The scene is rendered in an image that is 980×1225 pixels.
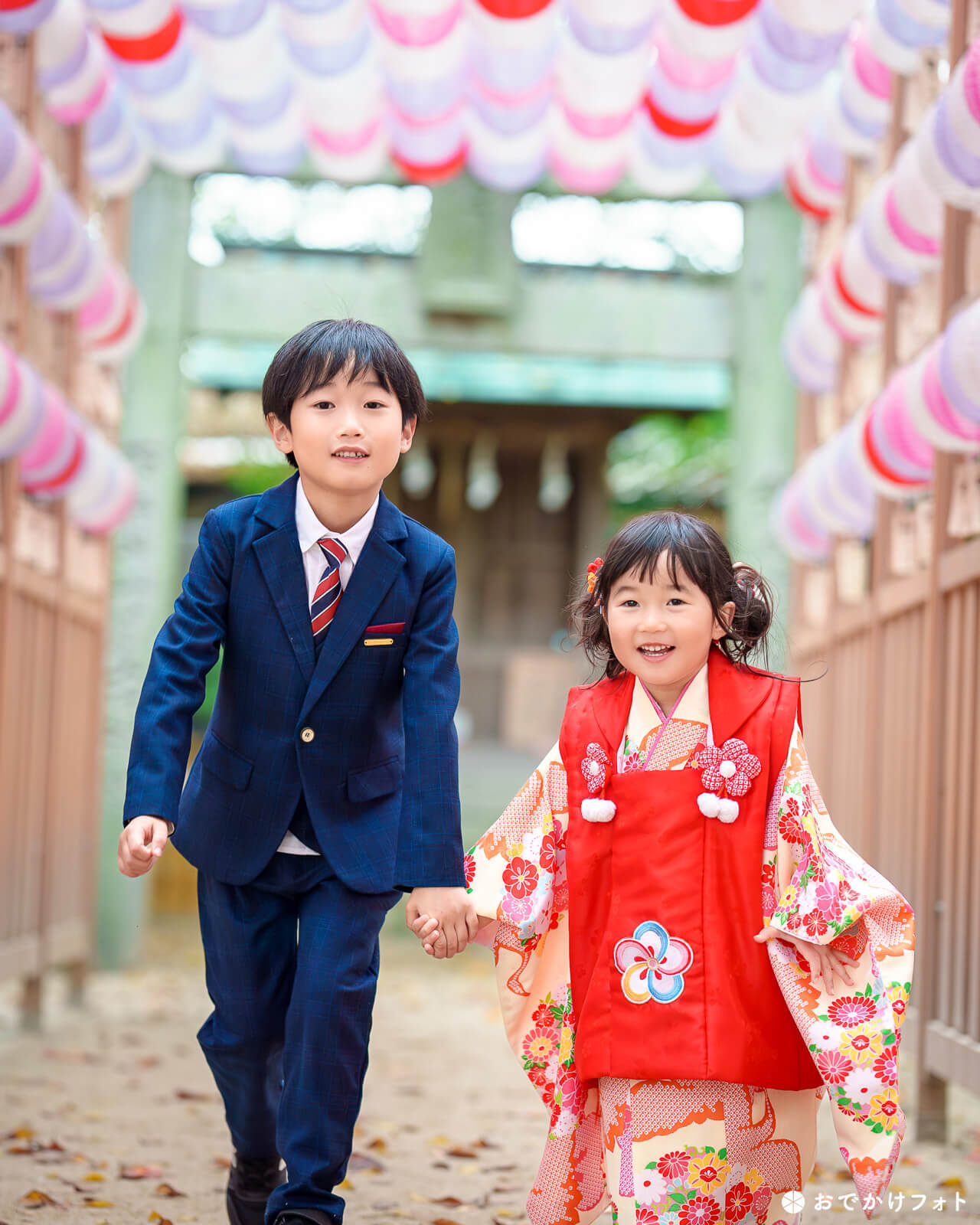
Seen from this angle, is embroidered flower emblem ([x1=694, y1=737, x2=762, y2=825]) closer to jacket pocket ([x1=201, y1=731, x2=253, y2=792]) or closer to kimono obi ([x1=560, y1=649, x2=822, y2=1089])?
kimono obi ([x1=560, y1=649, x2=822, y2=1089])

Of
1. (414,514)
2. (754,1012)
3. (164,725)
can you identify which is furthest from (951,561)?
(414,514)

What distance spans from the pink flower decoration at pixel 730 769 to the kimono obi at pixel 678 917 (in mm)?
10

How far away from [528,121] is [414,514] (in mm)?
5445

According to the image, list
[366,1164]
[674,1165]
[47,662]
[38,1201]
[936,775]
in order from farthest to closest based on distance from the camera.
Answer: [47,662], [936,775], [366,1164], [38,1201], [674,1165]

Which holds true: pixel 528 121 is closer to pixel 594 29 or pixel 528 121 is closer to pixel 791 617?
pixel 594 29

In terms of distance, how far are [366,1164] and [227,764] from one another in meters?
1.63

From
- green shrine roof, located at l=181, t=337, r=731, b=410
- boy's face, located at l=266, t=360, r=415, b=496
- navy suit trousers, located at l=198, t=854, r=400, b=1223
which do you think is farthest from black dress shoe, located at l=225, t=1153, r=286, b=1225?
green shrine roof, located at l=181, t=337, r=731, b=410

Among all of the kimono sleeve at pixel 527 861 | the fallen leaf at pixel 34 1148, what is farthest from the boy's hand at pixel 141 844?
the fallen leaf at pixel 34 1148

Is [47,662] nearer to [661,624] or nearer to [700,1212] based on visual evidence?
[661,624]

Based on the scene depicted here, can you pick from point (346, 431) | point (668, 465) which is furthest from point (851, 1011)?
point (668, 465)

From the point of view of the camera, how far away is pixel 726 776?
7.62ft

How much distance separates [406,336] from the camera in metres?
7.66

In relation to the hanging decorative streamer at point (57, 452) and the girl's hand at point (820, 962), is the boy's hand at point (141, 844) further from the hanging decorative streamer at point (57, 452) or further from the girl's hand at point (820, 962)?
the hanging decorative streamer at point (57, 452)

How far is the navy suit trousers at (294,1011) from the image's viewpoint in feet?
7.60
